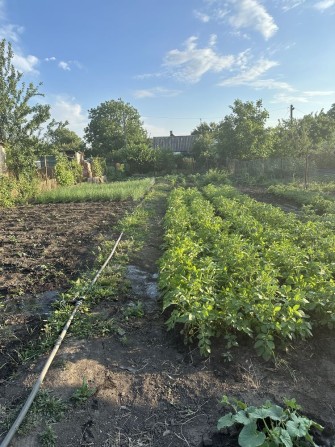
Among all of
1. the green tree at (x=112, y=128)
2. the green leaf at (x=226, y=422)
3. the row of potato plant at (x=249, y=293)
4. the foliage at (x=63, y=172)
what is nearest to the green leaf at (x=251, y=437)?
the green leaf at (x=226, y=422)

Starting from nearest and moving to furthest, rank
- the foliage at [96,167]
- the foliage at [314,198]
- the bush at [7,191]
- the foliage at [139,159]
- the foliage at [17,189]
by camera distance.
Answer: the foliage at [314,198] → the bush at [7,191] → the foliage at [17,189] → the foliage at [96,167] → the foliage at [139,159]

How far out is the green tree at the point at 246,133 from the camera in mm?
27312

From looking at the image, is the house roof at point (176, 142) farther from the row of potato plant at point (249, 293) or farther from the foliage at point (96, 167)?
the row of potato plant at point (249, 293)

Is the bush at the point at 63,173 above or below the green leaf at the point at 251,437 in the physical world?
above

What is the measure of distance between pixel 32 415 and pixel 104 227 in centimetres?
681

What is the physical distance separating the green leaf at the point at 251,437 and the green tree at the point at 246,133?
27195 mm

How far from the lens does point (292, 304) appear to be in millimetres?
3082

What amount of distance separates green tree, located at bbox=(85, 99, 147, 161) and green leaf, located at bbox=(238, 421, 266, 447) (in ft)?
148

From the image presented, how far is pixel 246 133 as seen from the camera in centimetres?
2736

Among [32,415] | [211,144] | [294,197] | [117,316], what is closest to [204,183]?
[294,197]

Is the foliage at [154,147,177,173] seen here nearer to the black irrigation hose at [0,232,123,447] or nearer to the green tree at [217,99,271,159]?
the green tree at [217,99,271,159]

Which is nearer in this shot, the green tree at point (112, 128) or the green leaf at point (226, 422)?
the green leaf at point (226, 422)

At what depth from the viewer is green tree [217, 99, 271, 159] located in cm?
2731

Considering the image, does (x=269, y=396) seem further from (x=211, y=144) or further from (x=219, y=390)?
(x=211, y=144)
